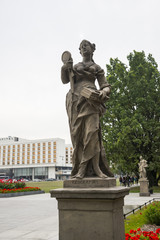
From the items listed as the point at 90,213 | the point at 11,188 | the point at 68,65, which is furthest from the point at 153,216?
the point at 11,188

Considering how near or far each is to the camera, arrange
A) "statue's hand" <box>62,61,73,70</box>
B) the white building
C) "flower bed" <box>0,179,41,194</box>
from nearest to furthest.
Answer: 1. "statue's hand" <box>62,61,73,70</box>
2. "flower bed" <box>0,179,41,194</box>
3. the white building

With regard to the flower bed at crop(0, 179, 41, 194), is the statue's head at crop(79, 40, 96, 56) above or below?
above

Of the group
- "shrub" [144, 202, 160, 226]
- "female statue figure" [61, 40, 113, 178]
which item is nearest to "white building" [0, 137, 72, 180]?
"shrub" [144, 202, 160, 226]

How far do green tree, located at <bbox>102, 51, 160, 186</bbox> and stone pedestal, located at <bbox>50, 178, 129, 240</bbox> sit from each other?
19412 mm

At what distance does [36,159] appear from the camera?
100188 millimetres

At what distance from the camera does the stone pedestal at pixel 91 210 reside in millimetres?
3965

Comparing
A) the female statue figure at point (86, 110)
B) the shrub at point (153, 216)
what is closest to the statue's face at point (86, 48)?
the female statue figure at point (86, 110)

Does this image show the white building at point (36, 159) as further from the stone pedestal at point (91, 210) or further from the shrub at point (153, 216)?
the stone pedestal at point (91, 210)

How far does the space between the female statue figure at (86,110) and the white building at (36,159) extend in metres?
91.5

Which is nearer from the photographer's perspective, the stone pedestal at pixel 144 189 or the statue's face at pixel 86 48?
the statue's face at pixel 86 48

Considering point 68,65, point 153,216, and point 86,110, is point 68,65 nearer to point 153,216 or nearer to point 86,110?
point 86,110

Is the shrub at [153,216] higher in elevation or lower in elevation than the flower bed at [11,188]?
higher

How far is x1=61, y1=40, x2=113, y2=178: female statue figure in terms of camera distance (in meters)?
4.58

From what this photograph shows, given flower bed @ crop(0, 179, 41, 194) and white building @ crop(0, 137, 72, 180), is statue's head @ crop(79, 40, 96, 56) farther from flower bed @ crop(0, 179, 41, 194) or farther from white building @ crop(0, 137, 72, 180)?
white building @ crop(0, 137, 72, 180)
